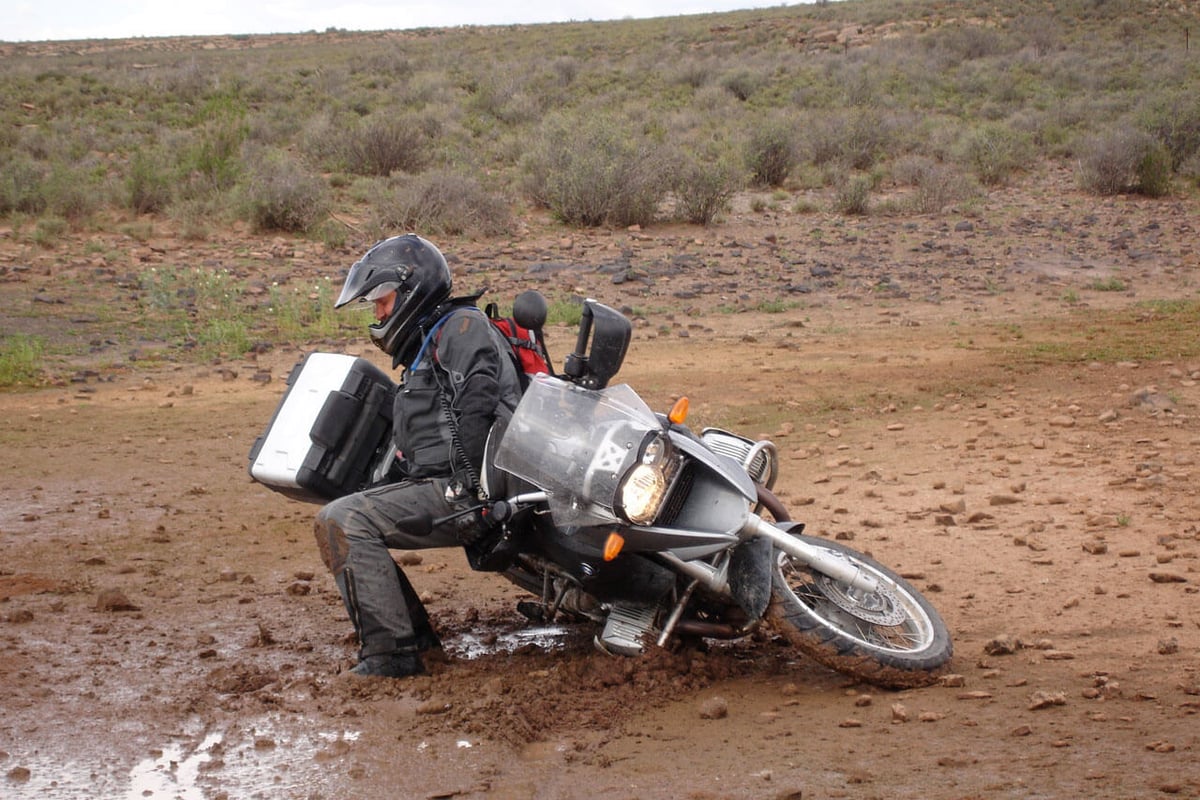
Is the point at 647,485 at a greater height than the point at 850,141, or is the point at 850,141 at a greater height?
the point at 647,485

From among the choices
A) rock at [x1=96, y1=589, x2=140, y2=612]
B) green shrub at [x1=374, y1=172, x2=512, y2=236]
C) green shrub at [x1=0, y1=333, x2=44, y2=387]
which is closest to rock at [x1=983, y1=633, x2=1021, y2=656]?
rock at [x1=96, y1=589, x2=140, y2=612]

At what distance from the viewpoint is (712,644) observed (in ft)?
16.0

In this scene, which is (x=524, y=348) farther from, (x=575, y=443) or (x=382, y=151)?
(x=382, y=151)

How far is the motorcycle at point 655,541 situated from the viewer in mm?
3965

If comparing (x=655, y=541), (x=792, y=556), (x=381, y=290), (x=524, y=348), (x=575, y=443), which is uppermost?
(x=381, y=290)

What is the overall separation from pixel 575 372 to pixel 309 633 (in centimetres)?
211

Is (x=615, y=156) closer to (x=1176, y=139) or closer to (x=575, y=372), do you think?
(x=1176, y=139)

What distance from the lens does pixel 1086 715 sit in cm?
373

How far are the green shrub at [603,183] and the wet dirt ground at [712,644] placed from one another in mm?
5037

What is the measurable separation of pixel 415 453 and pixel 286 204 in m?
13.1

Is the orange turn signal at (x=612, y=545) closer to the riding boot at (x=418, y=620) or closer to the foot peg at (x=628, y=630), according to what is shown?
the foot peg at (x=628, y=630)

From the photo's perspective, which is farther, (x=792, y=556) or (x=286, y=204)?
(x=286, y=204)

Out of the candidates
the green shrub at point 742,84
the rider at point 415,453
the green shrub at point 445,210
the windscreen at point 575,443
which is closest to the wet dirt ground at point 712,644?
the rider at point 415,453

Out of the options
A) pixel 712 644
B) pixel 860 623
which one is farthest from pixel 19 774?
pixel 860 623
